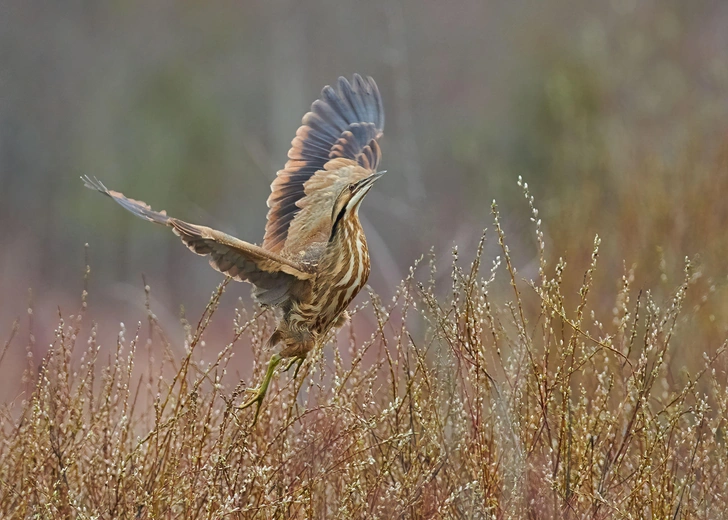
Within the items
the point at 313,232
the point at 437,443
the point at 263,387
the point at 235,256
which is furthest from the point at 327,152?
the point at 437,443

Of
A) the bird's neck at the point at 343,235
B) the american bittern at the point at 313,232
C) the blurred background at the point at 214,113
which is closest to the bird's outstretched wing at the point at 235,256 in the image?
the american bittern at the point at 313,232

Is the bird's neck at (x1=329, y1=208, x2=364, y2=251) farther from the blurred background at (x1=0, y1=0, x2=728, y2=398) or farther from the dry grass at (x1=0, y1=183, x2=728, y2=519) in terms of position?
the blurred background at (x1=0, y1=0, x2=728, y2=398)

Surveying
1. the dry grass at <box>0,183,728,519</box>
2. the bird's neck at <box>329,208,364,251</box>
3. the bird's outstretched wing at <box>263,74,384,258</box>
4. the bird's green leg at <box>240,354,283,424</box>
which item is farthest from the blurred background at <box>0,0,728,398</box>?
the dry grass at <box>0,183,728,519</box>

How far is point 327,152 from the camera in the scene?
3564mm

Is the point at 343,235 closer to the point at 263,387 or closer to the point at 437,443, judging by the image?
the point at 263,387

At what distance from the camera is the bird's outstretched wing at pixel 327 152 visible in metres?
3.33

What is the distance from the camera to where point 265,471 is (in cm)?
204

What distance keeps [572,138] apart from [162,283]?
786cm

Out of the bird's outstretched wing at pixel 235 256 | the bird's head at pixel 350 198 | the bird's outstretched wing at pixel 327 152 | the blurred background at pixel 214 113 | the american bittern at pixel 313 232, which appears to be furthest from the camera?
the blurred background at pixel 214 113

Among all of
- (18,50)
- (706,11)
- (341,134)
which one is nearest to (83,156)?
(18,50)

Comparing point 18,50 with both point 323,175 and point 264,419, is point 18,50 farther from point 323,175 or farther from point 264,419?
point 264,419

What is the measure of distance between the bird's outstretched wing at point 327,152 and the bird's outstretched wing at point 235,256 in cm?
53

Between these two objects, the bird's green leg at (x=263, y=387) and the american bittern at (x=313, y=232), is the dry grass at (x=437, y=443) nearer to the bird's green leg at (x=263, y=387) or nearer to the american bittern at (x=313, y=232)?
the bird's green leg at (x=263, y=387)

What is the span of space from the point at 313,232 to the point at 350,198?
→ 36 cm
